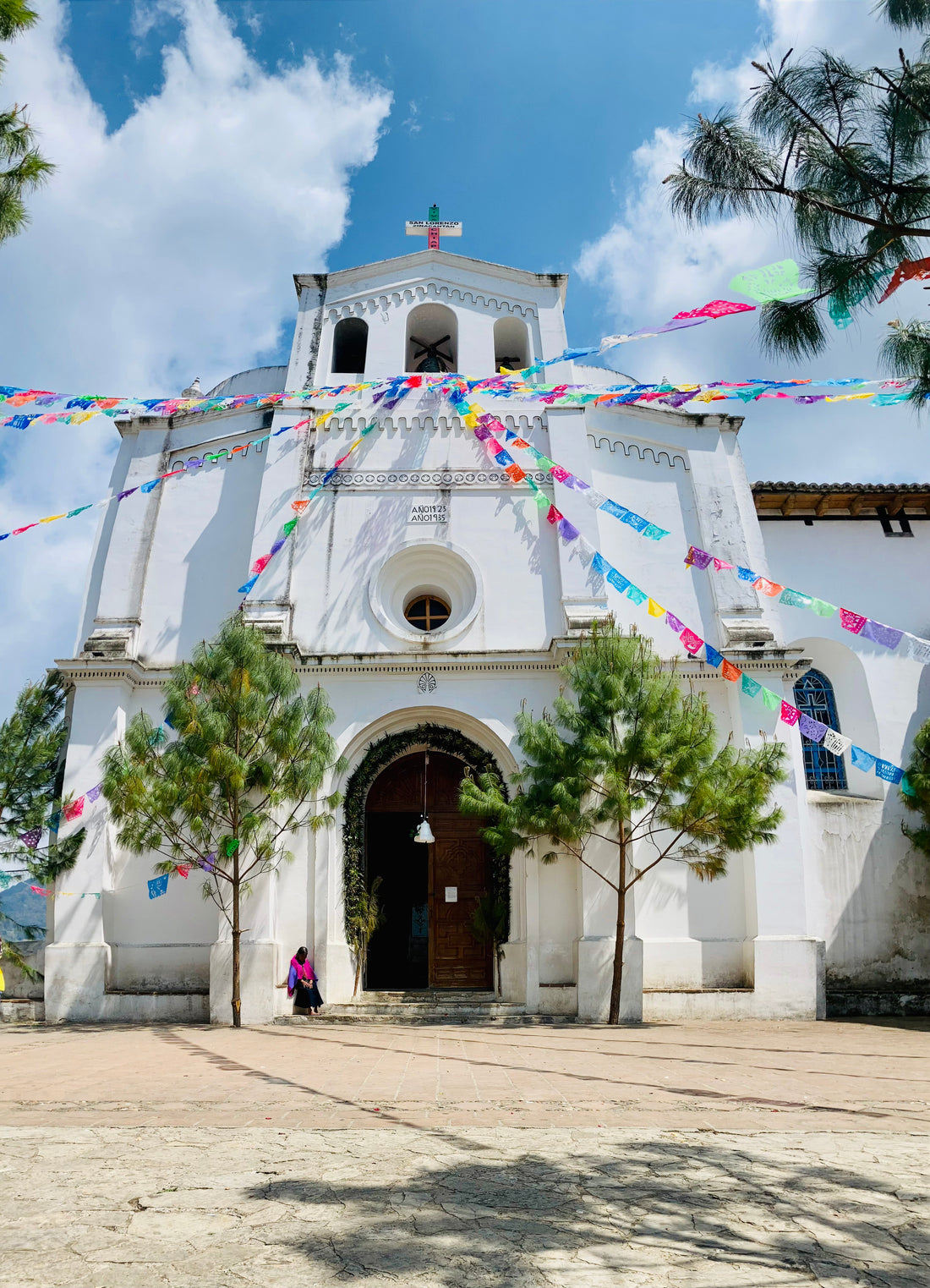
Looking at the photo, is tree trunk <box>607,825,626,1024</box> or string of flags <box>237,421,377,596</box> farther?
string of flags <box>237,421,377,596</box>

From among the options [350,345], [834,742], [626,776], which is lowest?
[626,776]

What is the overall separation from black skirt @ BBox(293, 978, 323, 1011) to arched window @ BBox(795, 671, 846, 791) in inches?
395

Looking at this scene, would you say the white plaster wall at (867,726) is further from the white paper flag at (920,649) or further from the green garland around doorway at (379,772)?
the green garland around doorway at (379,772)

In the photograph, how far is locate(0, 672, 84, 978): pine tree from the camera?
571 inches

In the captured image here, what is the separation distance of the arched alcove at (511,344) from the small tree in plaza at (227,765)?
9004mm

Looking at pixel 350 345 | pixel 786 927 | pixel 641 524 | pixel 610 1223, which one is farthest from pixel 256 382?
pixel 610 1223

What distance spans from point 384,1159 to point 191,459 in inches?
595

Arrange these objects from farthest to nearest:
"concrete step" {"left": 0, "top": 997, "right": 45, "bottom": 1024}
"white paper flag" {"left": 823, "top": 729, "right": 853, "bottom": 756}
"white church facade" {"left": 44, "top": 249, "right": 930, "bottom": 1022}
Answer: "white church facade" {"left": 44, "top": 249, "right": 930, "bottom": 1022} → "concrete step" {"left": 0, "top": 997, "right": 45, "bottom": 1024} → "white paper flag" {"left": 823, "top": 729, "right": 853, "bottom": 756}

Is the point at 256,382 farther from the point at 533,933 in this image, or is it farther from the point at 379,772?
the point at 533,933

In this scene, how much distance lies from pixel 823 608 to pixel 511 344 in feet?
30.6

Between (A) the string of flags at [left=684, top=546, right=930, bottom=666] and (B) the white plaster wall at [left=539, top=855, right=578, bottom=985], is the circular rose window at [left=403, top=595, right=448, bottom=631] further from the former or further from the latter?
(B) the white plaster wall at [left=539, top=855, right=578, bottom=985]

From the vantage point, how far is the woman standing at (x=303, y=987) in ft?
45.6

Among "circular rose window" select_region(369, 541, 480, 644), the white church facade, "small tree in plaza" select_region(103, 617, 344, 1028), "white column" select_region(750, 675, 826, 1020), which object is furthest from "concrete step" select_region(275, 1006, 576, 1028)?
"circular rose window" select_region(369, 541, 480, 644)

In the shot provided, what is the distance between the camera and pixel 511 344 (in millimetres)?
19781
